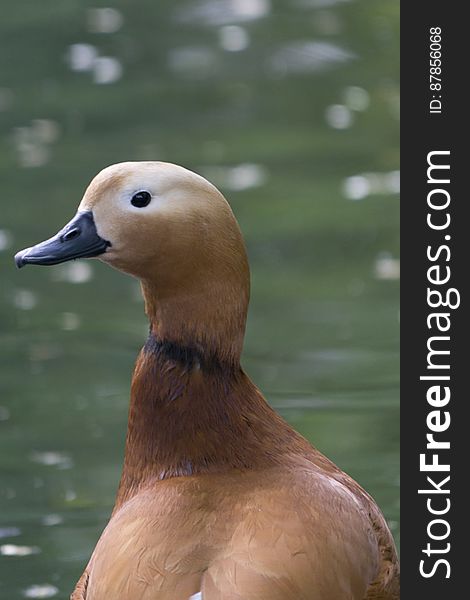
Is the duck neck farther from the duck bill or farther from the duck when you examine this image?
the duck bill

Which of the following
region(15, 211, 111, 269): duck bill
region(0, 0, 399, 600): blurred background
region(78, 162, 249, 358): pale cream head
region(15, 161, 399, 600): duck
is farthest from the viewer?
region(0, 0, 399, 600): blurred background

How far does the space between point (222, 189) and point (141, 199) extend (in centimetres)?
509

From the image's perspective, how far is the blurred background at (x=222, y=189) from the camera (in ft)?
22.7

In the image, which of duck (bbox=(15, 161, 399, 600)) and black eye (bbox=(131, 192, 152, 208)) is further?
black eye (bbox=(131, 192, 152, 208))

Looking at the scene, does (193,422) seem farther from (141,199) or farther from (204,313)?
(141,199)

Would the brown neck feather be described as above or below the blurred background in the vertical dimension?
below

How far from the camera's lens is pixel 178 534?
447cm

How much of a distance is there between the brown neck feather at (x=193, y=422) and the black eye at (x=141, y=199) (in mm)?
410

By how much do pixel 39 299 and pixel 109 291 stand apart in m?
0.37

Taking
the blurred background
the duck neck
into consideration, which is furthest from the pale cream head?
the blurred background

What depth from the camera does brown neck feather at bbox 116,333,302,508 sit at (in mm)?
4891

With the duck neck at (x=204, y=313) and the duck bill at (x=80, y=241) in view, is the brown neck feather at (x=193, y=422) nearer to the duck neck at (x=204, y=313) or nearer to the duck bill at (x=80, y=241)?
the duck neck at (x=204, y=313)

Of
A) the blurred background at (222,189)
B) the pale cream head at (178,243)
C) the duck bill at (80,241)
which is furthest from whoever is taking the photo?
the blurred background at (222,189)

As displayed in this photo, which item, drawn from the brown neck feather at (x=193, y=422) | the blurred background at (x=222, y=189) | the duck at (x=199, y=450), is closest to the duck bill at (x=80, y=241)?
the duck at (x=199, y=450)
